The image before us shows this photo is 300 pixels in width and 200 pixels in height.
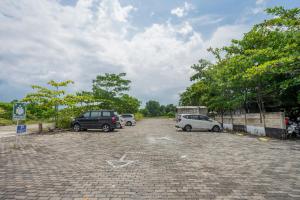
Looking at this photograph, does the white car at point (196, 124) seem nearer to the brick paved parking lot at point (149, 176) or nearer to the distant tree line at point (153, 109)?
the brick paved parking lot at point (149, 176)

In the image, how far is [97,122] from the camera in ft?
66.4

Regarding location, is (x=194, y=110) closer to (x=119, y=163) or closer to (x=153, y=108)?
(x=119, y=163)

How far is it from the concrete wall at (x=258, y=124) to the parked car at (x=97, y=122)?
11.1 m

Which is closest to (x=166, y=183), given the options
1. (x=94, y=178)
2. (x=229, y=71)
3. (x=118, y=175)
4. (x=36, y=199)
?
(x=118, y=175)

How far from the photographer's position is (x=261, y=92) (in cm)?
1967

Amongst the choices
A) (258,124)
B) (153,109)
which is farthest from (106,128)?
(153,109)

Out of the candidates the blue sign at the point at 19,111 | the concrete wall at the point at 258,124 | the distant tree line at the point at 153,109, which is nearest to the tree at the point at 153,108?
the distant tree line at the point at 153,109

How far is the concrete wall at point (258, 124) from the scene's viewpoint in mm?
14863

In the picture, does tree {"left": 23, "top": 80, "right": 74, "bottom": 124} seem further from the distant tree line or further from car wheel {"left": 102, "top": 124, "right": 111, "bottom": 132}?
the distant tree line

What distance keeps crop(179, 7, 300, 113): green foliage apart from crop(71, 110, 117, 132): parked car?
32.6 feet

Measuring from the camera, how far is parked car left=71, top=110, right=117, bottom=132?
795 inches

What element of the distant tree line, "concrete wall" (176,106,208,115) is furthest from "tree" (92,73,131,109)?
the distant tree line

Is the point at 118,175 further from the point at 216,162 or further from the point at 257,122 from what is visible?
the point at 257,122

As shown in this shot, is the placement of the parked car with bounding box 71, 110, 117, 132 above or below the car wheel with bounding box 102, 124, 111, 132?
above
